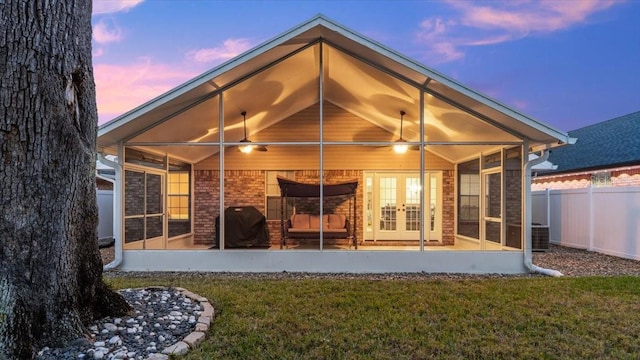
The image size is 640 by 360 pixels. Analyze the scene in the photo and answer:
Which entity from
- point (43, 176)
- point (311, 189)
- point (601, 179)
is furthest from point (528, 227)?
point (601, 179)

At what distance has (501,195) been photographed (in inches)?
341

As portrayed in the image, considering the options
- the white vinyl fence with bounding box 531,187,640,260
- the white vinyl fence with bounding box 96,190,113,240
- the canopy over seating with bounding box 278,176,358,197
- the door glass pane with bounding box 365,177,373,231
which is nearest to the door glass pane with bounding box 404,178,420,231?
the door glass pane with bounding box 365,177,373,231

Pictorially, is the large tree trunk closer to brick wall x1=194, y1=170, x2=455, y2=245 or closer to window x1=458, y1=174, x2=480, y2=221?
brick wall x1=194, y1=170, x2=455, y2=245

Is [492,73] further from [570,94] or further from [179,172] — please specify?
[179,172]

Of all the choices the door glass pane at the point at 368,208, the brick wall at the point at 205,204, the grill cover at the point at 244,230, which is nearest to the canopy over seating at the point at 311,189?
the grill cover at the point at 244,230

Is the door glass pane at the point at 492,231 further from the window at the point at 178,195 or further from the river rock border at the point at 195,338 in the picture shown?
the window at the point at 178,195

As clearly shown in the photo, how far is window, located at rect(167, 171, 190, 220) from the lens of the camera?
1022 cm

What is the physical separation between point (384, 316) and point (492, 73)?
26700 millimetres

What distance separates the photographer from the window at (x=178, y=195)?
33.5ft

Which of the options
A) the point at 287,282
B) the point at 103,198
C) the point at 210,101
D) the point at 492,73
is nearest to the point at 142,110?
the point at 210,101

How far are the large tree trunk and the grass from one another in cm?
121

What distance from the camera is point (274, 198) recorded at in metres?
11.5

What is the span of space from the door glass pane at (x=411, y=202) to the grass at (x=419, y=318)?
17.4 feet

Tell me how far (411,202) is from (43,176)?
390 inches
